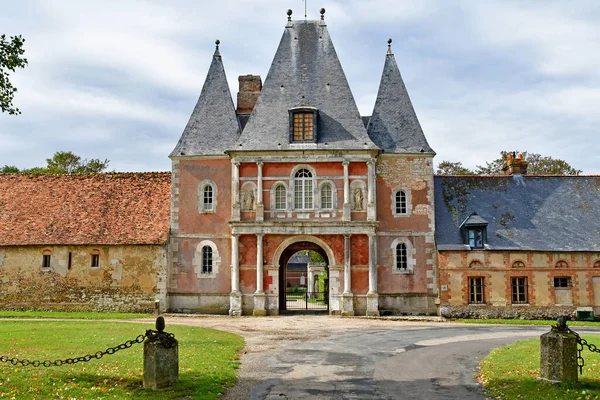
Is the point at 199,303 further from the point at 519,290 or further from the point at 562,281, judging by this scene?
the point at 562,281

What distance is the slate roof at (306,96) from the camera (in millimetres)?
32875

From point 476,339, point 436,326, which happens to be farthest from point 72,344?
point 436,326

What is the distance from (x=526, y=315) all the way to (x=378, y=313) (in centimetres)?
787

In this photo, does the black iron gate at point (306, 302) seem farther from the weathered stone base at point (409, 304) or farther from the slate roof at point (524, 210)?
the slate roof at point (524, 210)

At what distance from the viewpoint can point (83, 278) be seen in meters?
33.1

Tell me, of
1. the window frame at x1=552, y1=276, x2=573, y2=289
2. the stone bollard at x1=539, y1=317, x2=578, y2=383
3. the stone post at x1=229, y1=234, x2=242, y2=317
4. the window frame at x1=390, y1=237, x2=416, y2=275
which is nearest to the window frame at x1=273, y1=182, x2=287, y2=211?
the stone post at x1=229, y1=234, x2=242, y2=317

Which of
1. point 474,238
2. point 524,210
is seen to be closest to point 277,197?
point 474,238

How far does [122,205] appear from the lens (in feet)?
115

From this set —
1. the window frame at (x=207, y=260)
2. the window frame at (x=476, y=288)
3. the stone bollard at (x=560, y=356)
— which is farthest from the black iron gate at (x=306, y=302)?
the stone bollard at (x=560, y=356)

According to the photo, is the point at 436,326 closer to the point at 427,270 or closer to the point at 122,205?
the point at 427,270

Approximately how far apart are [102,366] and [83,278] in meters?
20.5

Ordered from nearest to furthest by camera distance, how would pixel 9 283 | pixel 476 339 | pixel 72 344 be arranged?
pixel 72 344, pixel 476 339, pixel 9 283

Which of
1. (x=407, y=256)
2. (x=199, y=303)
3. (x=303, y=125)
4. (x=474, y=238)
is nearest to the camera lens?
(x=474, y=238)

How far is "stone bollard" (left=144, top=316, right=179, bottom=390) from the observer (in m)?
11.8
